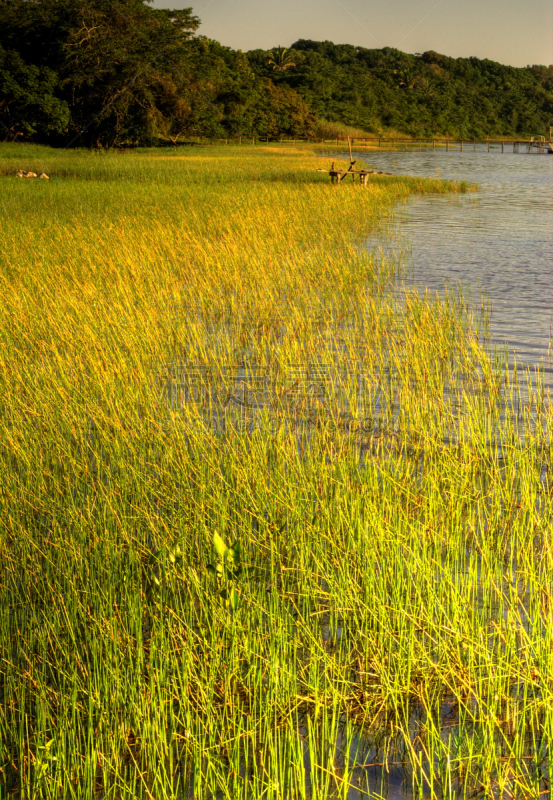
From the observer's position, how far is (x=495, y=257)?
41.9 feet

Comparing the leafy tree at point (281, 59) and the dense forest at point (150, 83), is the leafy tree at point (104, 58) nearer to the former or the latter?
the dense forest at point (150, 83)

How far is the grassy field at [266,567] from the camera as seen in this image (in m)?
2.23

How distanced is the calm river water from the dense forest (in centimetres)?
1278

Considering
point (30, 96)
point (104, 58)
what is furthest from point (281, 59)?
point (30, 96)

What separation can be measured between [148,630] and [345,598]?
75 cm

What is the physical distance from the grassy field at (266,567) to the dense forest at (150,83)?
2726cm

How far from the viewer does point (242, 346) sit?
7.28m

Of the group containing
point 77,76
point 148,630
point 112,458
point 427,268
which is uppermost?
point 77,76

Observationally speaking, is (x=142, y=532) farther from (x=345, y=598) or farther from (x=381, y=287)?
(x=381, y=287)

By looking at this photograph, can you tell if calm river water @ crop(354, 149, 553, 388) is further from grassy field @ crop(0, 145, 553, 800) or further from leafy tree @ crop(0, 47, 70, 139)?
leafy tree @ crop(0, 47, 70, 139)

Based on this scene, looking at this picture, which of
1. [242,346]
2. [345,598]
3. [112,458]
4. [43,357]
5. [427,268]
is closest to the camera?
[345,598]

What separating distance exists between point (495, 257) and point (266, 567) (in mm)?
10724

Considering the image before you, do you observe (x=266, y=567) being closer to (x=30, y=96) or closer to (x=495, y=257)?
(x=495, y=257)

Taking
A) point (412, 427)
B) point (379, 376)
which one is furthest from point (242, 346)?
point (412, 427)
